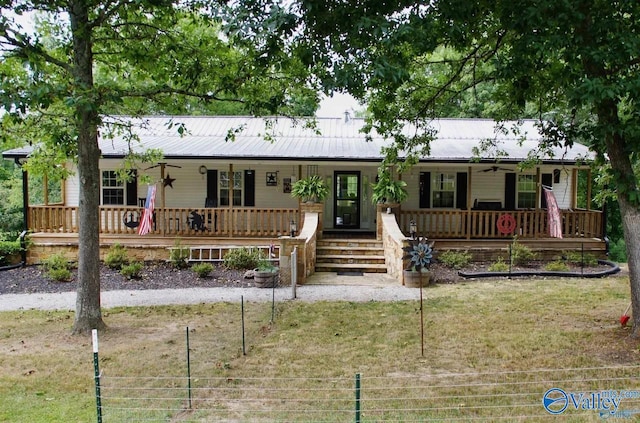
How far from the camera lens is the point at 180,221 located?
1552 cm

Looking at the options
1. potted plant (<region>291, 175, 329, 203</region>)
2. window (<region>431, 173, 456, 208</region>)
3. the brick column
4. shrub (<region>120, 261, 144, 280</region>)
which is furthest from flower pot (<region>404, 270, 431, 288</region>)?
shrub (<region>120, 261, 144, 280</region>)

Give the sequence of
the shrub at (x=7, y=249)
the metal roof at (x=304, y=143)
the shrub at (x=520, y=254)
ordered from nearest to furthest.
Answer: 1. the shrub at (x=520, y=254)
2. the shrub at (x=7, y=249)
3. the metal roof at (x=304, y=143)

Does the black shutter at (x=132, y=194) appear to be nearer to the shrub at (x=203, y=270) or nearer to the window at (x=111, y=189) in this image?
the window at (x=111, y=189)

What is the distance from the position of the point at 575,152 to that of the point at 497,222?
12.8 ft

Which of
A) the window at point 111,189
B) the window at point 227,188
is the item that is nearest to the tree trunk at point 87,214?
the window at point 227,188

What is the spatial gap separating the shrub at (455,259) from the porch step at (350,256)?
1.72m

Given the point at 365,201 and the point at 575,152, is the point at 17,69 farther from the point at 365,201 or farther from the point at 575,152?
the point at 575,152

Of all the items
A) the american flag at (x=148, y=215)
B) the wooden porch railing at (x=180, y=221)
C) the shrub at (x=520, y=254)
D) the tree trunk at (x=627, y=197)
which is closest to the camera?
the tree trunk at (x=627, y=197)

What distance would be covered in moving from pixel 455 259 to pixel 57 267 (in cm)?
1041

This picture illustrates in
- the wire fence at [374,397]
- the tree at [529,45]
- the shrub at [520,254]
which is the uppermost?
the tree at [529,45]

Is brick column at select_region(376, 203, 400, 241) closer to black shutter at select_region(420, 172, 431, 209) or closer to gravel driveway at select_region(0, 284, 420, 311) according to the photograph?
black shutter at select_region(420, 172, 431, 209)

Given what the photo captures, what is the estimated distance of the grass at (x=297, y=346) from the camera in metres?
5.91

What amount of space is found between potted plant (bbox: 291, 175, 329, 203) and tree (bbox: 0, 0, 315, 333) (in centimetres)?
569

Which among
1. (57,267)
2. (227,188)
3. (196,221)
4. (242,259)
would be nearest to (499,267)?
(242,259)
